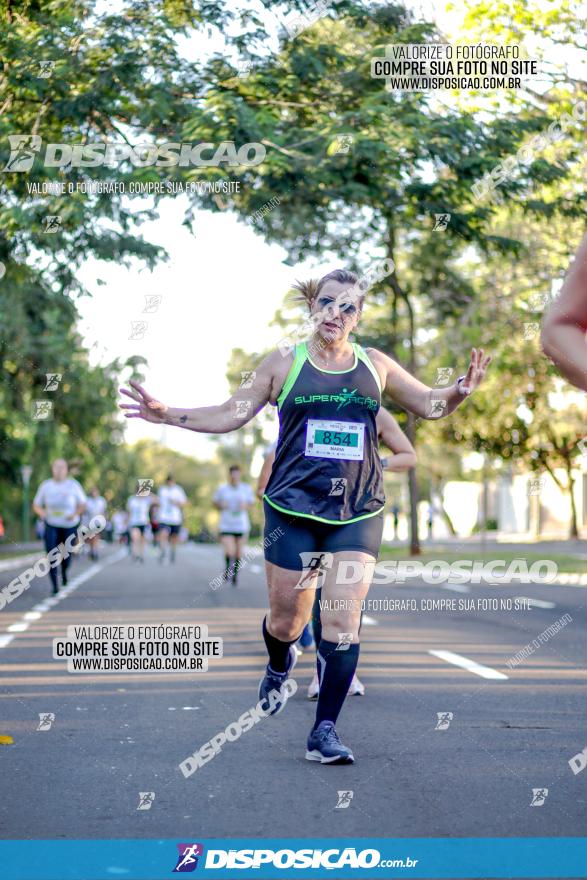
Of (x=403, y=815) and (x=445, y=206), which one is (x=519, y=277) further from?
(x=403, y=815)

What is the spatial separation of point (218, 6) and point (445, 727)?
9.34m

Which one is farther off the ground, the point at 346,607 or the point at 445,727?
the point at 346,607

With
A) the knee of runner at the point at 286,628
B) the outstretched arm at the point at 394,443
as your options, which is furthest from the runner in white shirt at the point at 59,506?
the knee of runner at the point at 286,628

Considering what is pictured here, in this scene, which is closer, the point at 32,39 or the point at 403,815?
the point at 403,815

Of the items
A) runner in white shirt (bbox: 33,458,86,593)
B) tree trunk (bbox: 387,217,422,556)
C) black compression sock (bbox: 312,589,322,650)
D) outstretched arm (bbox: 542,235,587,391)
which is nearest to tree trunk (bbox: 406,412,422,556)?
tree trunk (bbox: 387,217,422,556)

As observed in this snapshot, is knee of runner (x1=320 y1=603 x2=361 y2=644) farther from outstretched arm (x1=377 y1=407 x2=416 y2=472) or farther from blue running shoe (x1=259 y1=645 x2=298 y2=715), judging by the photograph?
outstretched arm (x1=377 y1=407 x2=416 y2=472)

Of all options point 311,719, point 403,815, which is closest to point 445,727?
point 311,719

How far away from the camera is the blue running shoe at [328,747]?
5750mm

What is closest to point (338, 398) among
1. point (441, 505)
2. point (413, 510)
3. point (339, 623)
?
point (339, 623)

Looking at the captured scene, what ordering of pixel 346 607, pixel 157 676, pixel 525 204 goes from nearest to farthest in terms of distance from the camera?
pixel 346 607
pixel 157 676
pixel 525 204

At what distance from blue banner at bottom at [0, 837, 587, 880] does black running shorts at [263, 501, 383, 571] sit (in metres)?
1.46

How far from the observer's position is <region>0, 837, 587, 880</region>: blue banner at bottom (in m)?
3.98

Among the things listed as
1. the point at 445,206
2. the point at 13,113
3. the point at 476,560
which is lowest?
the point at 476,560

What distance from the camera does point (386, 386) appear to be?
603 cm
